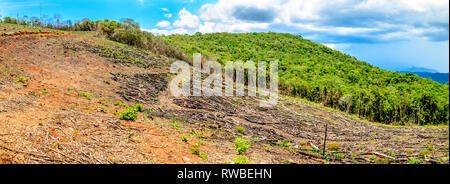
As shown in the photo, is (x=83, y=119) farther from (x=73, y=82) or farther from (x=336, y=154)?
(x=336, y=154)

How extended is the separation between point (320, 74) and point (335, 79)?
6918mm

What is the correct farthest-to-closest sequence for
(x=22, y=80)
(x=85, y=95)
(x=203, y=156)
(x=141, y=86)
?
(x=141, y=86) < (x=85, y=95) < (x=22, y=80) < (x=203, y=156)

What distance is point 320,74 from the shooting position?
51.7 meters

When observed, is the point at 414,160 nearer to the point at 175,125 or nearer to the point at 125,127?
the point at 175,125

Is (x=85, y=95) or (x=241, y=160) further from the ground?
(x=85, y=95)

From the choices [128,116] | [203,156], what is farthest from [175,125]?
[203,156]

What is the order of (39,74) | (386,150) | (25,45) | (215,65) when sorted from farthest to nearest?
(215,65) < (25,45) < (39,74) < (386,150)

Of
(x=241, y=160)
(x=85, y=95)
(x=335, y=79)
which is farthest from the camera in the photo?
(x=335, y=79)

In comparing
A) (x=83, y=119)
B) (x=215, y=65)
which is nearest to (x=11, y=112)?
(x=83, y=119)

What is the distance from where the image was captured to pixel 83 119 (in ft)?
24.2

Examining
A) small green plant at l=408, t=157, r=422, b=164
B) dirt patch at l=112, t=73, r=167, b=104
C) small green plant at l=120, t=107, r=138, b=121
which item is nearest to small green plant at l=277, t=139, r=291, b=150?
small green plant at l=408, t=157, r=422, b=164

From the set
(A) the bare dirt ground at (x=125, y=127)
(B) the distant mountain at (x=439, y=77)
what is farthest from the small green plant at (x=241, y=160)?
(B) the distant mountain at (x=439, y=77)

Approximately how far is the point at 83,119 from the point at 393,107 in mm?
19457

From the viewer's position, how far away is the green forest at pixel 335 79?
1138cm
